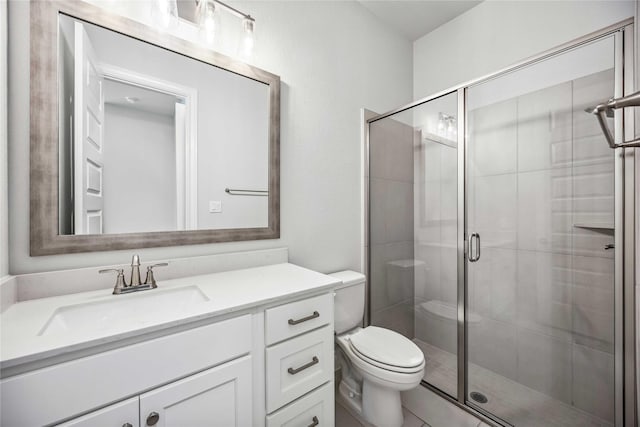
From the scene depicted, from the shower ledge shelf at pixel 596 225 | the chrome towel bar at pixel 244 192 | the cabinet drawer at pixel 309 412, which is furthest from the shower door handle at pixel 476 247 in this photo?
the chrome towel bar at pixel 244 192

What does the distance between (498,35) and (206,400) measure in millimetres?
2678

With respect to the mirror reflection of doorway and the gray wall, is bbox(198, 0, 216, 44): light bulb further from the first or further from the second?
the gray wall

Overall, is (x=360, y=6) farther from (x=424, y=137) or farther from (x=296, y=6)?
(x=424, y=137)

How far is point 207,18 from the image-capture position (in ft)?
4.17

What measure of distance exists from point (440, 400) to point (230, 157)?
1.86m

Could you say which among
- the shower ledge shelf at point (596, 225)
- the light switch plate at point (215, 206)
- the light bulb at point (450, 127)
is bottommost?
the shower ledge shelf at point (596, 225)

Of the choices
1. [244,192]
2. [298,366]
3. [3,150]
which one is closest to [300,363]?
[298,366]

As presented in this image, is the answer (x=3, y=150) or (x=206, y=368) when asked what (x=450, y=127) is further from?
(x=3, y=150)

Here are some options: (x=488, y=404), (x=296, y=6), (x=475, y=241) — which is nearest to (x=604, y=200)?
(x=475, y=241)

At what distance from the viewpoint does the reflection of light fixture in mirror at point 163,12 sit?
1.16 m

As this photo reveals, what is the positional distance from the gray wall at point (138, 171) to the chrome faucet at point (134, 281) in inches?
6.4

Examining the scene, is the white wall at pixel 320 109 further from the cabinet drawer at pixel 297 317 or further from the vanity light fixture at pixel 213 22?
the cabinet drawer at pixel 297 317

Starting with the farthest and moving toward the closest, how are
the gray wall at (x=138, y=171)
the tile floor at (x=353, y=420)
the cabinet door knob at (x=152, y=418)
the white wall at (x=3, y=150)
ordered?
the tile floor at (x=353, y=420)
the gray wall at (x=138, y=171)
the white wall at (x=3, y=150)
the cabinet door knob at (x=152, y=418)

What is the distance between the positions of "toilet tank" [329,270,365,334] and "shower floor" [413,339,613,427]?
0.61m
